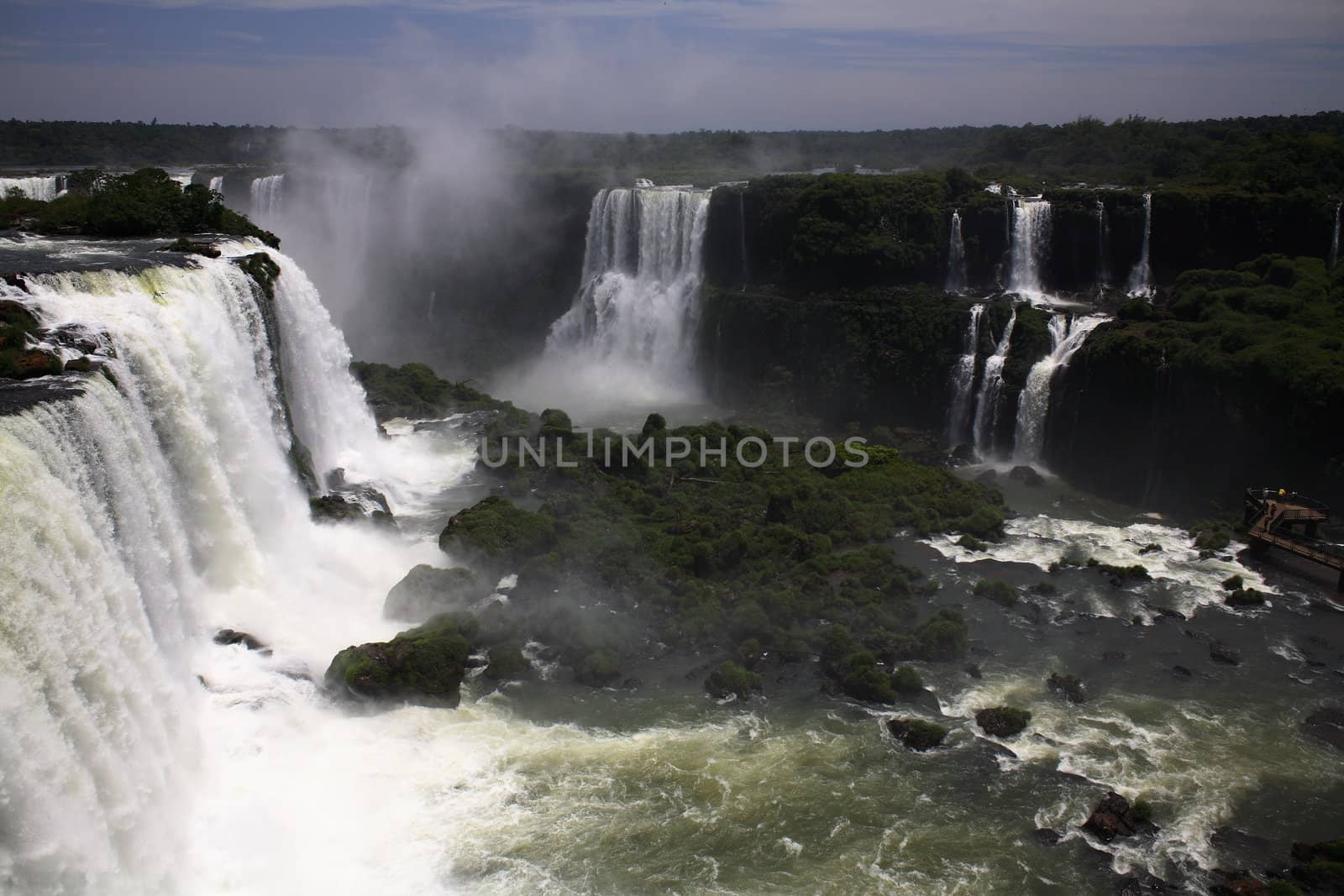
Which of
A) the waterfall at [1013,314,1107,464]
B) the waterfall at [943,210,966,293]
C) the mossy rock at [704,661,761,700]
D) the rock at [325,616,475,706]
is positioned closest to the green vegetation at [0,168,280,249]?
the rock at [325,616,475,706]

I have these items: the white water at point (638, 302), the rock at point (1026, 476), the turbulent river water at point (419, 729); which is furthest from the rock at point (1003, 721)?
the white water at point (638, 302)

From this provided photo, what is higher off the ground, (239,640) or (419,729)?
(239,640)

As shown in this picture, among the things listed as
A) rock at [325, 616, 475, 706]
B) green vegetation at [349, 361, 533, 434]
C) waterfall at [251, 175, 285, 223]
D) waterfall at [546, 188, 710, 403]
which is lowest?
rock at [325, 616, 475, 706]

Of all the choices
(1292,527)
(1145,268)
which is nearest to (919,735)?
(1292,527)

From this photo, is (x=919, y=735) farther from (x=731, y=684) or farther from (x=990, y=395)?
(x=990, y=395)

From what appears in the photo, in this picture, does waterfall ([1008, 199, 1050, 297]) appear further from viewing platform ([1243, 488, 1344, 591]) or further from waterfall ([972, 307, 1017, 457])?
viewing platform ([1243, 488, 1344, 591])

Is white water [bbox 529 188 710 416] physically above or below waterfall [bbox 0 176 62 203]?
below
